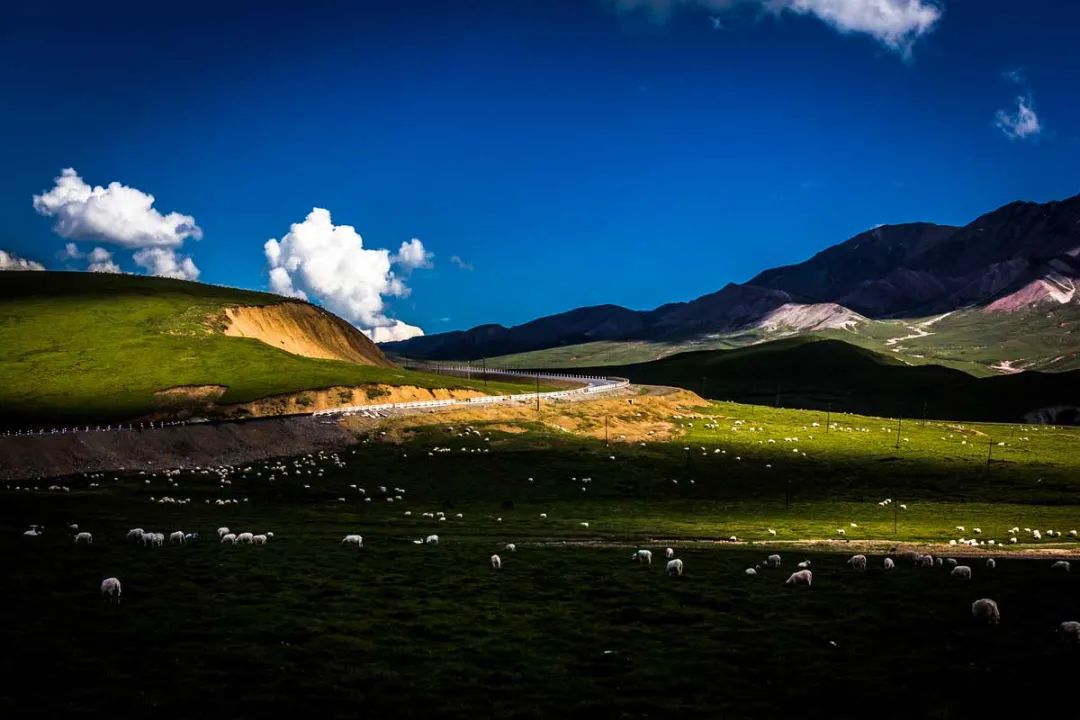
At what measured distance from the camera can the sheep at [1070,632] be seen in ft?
70.6

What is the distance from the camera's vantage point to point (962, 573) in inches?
1219

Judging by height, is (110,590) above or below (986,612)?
above

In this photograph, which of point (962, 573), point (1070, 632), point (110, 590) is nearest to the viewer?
point (1070, 632)

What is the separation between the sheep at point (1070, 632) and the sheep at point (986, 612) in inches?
89.4

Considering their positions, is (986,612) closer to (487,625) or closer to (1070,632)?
(1070,632)

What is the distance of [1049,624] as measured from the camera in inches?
924

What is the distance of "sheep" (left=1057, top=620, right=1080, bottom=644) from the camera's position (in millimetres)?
21516

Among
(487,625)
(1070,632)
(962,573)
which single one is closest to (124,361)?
(487,625)

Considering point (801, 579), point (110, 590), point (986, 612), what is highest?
point (110, 590)

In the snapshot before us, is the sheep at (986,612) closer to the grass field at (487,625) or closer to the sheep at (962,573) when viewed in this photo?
the grass field at (487,625)

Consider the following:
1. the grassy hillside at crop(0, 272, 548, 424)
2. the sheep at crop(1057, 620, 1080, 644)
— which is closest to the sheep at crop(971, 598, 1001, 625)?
the sheep at crop(1057, 620, 1080, 644)

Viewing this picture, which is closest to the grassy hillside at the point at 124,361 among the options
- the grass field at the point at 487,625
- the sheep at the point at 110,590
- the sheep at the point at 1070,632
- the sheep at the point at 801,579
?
the grass field at the point at 487,625

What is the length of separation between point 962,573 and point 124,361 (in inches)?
5995

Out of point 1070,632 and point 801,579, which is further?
point 801,579
